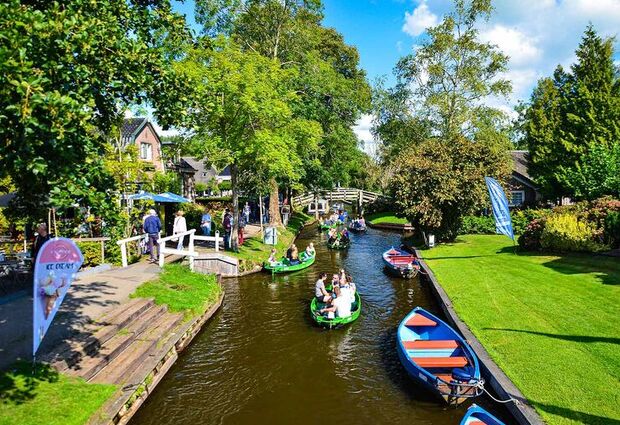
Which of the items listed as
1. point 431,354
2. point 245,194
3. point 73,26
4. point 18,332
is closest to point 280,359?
point 431,354

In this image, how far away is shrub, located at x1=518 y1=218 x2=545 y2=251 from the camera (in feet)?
76.3

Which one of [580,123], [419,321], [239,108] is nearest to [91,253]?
[239,108]

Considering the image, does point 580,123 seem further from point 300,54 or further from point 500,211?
point 300,54

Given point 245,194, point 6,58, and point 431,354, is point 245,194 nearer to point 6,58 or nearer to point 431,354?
point 431,354

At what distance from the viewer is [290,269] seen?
2375cm

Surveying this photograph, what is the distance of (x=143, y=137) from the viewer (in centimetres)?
4388

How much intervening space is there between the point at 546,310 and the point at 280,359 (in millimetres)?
9260

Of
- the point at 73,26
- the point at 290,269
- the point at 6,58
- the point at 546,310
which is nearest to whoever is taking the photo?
the point at 6,58

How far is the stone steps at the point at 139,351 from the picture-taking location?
392 inches

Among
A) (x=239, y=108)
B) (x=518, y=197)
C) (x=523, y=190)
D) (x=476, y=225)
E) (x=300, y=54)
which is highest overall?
(x=300, y=54)

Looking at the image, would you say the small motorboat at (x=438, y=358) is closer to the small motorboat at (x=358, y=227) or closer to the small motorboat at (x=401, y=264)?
the small motorboat at (x=401, y=264)

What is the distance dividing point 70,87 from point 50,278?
11.5 ft

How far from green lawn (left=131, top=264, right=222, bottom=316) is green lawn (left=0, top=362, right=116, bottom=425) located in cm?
539

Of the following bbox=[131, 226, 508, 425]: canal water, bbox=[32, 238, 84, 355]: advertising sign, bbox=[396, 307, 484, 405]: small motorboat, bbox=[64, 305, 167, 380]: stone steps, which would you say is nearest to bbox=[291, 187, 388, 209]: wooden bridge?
bbox=[131, 226, 508, 425]: canal water
